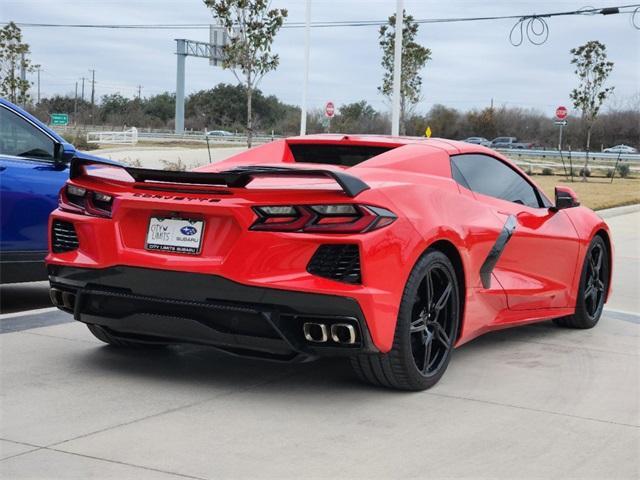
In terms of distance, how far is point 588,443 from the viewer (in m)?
4.50

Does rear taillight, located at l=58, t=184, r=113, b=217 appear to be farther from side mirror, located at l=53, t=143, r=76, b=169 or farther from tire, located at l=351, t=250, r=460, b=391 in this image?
side mirror, located at l=53, t=143, r=76, b=169

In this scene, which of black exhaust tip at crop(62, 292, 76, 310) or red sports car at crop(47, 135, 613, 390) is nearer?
red sports car at crop(47, 135, 613, 390)

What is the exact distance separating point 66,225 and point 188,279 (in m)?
0.96

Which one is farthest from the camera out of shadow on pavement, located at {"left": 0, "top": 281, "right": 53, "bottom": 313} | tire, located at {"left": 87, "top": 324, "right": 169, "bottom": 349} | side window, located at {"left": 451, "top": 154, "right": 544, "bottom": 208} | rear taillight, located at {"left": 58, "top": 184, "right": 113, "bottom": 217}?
shadow on pavement, located at {"left": 0, "top": 281, "right": 53, "bottom": 313}

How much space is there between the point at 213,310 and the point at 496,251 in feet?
6.66

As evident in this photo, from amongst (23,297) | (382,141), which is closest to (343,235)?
(382,141)

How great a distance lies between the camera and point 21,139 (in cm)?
766

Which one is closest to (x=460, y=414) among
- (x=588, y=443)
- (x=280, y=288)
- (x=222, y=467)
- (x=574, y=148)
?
(x=588, y=443)

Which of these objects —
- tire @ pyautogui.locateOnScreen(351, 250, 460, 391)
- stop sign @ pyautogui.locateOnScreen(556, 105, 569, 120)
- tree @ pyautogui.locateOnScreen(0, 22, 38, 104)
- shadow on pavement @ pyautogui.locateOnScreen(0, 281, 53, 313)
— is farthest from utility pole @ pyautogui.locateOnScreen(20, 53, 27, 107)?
tire @ pyautogui.locateOnScreen(351, 250, 460, 391)

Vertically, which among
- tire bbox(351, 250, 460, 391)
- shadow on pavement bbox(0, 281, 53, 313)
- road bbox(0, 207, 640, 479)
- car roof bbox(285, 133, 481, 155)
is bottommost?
shadow on pavement bbox(0, 281, 53, 313)

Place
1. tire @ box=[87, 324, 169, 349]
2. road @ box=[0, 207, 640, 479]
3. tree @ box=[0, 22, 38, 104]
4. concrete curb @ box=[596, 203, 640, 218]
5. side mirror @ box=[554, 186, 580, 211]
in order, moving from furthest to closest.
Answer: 1. tree @ box=[0, 22, 38, 104]
2. concrete curb @ box=[596, 203, 640, 218]
3. side mirror @ box=[554, 186, 580, 211]
4. tire @ box=[87, 324, 169, 349]
5. road @ box=[0, 207, 640, 479]

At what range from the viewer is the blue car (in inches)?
289

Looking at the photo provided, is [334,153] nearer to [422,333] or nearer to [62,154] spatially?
[422,333]

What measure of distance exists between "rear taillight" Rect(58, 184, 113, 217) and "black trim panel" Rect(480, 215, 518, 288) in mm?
2232
